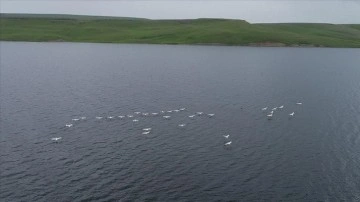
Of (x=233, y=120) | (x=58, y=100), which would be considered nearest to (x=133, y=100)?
(x=58, y=100)

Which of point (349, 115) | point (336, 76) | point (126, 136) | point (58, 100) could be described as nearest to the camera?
point (126, 136)

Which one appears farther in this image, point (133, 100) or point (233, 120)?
point (133, 100)

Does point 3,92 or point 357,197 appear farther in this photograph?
point 3,92

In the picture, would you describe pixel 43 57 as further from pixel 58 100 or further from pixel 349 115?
pixel 349 115

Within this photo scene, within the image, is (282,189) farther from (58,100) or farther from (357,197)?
(58,100)

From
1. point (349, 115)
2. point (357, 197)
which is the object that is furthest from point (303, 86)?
point (357, 197)

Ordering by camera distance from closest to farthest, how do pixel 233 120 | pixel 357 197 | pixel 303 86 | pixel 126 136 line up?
pixel 357 197 < pixel 126 136 < pixel 233 120 < pixel 303 86
